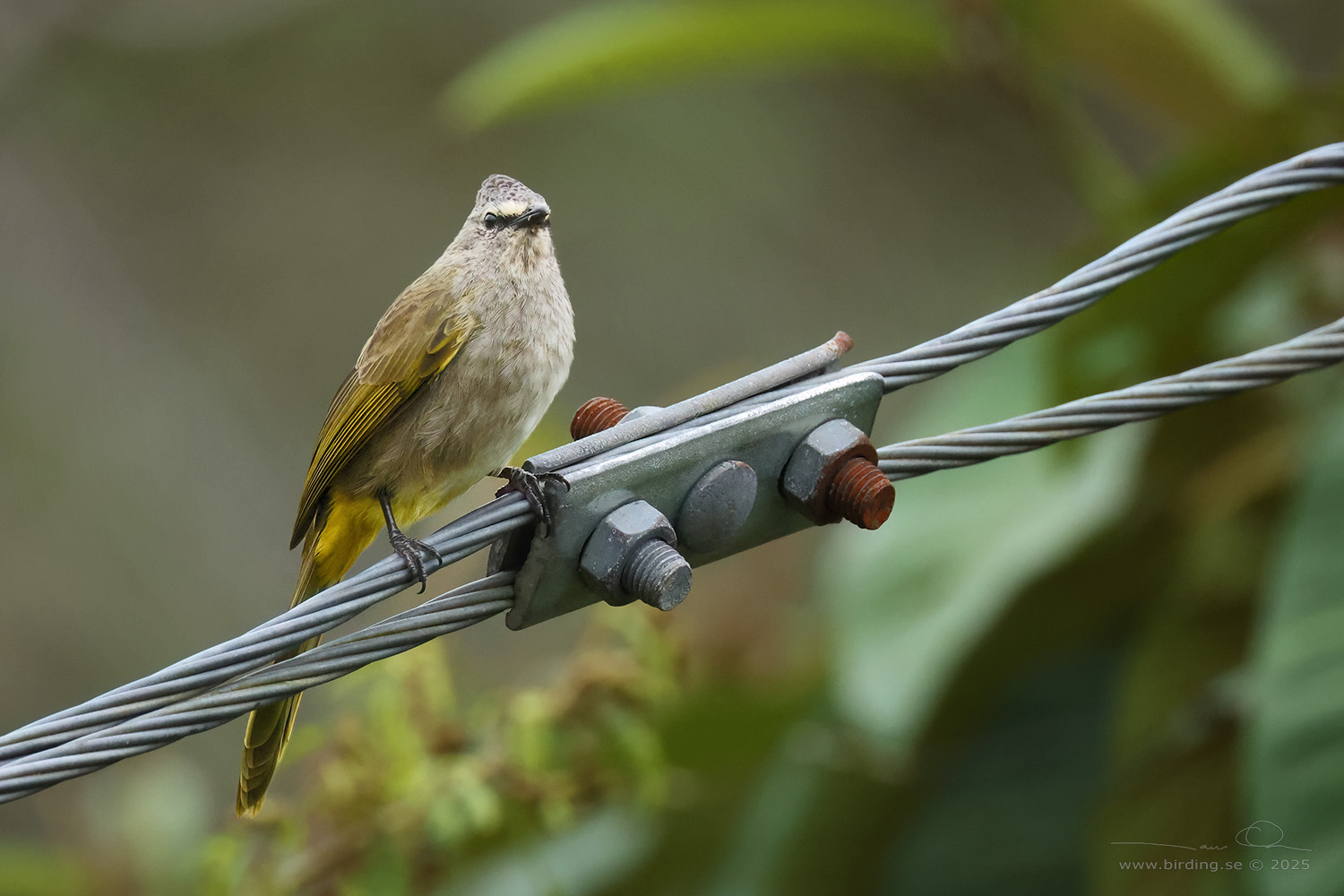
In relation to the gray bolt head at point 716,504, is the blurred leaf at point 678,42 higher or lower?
higher

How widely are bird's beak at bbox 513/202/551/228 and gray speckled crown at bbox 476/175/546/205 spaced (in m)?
0.02

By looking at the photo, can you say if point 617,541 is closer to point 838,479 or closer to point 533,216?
point 838,479

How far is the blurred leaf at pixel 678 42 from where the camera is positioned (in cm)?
410

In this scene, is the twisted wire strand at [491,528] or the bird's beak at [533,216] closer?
the twisted wire strand at [491,528]

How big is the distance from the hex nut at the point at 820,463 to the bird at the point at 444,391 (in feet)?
2.59

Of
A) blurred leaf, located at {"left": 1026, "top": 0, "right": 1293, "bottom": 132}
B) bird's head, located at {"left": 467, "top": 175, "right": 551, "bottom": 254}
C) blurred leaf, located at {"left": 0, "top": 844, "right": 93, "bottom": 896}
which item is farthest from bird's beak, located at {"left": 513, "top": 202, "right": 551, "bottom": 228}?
blurred leaf, located at {"left": 0, "top": 844, "right": 93, "bottom": 896}

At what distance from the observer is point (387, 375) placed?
2.72 meters

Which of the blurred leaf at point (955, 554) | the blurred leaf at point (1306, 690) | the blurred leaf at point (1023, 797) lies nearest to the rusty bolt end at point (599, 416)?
the blurred leaf at point (955, 554)

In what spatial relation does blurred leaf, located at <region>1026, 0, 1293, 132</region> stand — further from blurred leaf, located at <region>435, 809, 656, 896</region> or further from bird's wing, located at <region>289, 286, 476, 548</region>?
blurred leaf, located at <region>435, 809, 656, 896</region>

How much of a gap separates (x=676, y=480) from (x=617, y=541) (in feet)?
0.49

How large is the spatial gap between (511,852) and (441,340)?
1884 millimetres

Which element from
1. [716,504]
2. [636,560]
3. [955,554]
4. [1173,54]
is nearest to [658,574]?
[636,560]

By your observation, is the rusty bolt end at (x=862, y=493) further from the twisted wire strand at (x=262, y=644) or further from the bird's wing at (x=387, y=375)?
the bird's wing at (x=387, y=375)

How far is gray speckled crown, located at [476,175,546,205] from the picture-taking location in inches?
111
